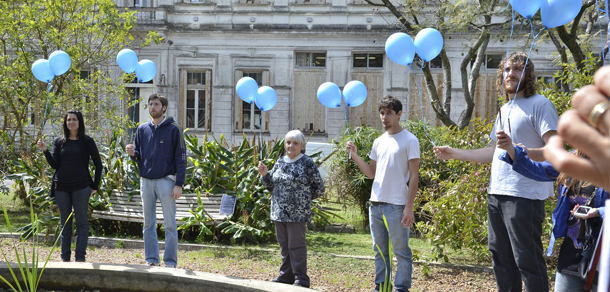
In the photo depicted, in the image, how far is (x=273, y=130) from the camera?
60.4 feet

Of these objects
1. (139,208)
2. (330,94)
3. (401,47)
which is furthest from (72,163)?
(401,47)

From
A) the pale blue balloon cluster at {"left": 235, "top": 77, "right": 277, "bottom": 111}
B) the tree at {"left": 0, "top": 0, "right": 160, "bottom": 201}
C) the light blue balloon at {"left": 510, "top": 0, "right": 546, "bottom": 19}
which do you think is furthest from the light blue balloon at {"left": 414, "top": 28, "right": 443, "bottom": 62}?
the tree at {"left": 0, "top": 0, "right": 160, "bottom": 201}

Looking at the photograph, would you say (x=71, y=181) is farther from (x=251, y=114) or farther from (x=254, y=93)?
(x=251, y=114)

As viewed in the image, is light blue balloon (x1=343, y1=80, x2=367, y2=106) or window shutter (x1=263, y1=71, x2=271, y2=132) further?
window shutter (x1=263, y1=71, x2=271, y2=132)

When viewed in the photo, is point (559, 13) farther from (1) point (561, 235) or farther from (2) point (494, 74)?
(2) point (494, 74)

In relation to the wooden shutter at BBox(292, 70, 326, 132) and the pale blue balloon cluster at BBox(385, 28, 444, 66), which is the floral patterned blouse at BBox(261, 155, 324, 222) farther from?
the wooden shutter at BBox(292, 70, 326, 132)

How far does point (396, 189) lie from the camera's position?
434 centimetres

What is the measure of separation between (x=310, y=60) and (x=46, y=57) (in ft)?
33.5

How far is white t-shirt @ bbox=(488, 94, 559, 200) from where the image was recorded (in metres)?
3.22

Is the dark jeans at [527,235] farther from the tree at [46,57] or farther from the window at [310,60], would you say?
the window at [310,60]

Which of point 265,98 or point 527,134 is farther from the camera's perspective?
point 265,98

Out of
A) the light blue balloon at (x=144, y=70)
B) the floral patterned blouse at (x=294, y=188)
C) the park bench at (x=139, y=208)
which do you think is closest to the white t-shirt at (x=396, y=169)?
the floral patterned blouse at (x=294, y=188)

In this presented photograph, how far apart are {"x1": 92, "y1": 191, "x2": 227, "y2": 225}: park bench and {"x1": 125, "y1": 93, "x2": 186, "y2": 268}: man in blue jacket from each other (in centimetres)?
137

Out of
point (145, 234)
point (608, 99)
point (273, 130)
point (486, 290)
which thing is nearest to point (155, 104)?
point (145, 234)
